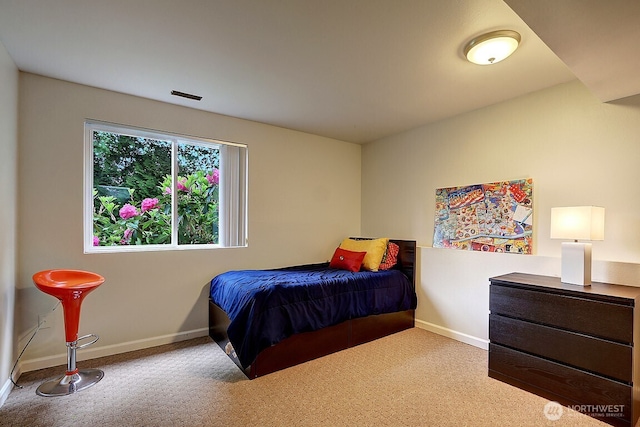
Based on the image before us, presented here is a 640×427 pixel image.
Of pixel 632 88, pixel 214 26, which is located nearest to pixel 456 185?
pixel 632 88

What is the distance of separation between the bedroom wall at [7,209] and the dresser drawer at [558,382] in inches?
138

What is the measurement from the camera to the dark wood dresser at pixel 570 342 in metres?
1.85

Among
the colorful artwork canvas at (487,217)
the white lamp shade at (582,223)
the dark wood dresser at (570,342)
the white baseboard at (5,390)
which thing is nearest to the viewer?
the dark wood dresser at (570,342)

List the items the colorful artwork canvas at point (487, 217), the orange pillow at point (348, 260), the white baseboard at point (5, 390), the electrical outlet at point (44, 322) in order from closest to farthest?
1. the white baseboard at point (5, 390)
2. the electrical outlet at point (44, 322)
3. the colorful artwork canvas at point (487, 217)
4. the orange pillow at point (348, 260)

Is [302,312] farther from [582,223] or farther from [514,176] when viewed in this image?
[514,176]

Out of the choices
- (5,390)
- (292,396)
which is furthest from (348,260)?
(5,390)

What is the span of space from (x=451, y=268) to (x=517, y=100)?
1.74 metres

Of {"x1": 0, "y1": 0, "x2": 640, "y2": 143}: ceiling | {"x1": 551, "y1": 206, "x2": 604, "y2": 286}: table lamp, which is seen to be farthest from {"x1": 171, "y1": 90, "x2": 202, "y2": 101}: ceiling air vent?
{"x1": 551, "y1": 206, "x2": 604, "y2": 286}: table lamp

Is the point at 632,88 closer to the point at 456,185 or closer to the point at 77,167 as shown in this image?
the point at 456,185

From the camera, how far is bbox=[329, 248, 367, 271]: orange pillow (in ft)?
11.7

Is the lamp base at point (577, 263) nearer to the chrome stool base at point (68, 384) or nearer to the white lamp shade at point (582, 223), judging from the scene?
the white lamp shade at point (582, 223)

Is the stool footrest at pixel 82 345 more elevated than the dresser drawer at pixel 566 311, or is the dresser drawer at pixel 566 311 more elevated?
the dresser drawer at pixel 566 311

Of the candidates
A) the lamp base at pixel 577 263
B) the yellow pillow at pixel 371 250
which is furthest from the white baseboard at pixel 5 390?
the lamp base at pixel 577 263

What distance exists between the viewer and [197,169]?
135 inches
